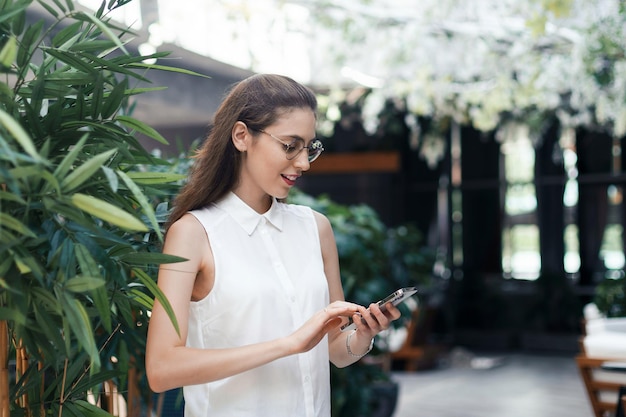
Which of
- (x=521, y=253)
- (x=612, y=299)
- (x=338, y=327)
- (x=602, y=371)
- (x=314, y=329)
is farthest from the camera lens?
(x=521, y=253)

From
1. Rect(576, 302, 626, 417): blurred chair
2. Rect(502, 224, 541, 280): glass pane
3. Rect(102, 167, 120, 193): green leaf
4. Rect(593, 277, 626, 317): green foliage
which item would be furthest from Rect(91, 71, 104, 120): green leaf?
Rect(502, 224, 541, 280): glass pane

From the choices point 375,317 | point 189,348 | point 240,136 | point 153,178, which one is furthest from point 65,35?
point 375,317

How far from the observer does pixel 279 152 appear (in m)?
1.71

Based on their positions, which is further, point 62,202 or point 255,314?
point 255,314

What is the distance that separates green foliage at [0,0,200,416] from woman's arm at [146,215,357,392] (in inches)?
3.8

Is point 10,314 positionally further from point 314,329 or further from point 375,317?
point 375,317

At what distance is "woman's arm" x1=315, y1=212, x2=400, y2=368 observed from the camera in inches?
63.5

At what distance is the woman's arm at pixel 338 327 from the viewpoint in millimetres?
1612

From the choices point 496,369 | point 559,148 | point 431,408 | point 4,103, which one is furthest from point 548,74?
point 4,103

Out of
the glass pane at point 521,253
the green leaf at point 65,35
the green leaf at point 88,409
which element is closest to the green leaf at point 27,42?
the green leaf at point 65,35

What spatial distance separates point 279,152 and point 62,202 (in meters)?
0.55

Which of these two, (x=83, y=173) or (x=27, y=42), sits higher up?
(x=27, y=42)

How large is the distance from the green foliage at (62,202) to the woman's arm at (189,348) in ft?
0.32

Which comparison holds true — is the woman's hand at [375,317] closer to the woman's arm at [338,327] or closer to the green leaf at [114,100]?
the woman's arm at [338,327]
